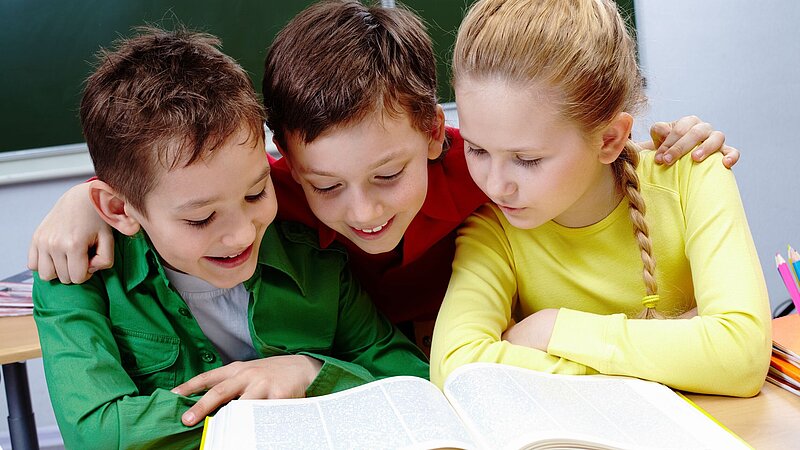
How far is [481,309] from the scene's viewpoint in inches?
40.8

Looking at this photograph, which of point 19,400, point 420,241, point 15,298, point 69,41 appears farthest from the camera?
point 69,41

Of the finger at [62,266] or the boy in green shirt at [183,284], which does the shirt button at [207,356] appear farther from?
the finger at [62,266]

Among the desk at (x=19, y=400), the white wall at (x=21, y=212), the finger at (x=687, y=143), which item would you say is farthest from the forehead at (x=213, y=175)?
the white wall at (x=21, y=212)

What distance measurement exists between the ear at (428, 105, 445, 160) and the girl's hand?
0.28 m

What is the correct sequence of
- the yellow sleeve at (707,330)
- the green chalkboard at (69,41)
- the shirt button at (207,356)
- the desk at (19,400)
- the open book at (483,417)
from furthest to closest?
the green chalkboard at (69,41) < the desk at (19,400) < the shirt button at (207,356) < the yellow sleeve at (707,330) < the open book at (483,417)

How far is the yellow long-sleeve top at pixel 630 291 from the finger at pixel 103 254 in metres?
0.44

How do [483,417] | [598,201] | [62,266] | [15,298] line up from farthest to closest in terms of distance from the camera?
1. [15,298]
2. [598,201]
3. [62,266]
4. [483,417]

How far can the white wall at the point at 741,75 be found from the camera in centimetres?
302

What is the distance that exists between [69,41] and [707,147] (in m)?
2.31

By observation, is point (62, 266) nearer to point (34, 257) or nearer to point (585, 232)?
point (34, 257)

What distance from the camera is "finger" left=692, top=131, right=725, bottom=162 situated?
1.05m

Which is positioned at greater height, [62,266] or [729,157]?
[729,157]

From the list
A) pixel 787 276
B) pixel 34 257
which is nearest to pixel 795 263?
pixel 787 276

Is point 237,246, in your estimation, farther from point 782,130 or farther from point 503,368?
point 782,130
